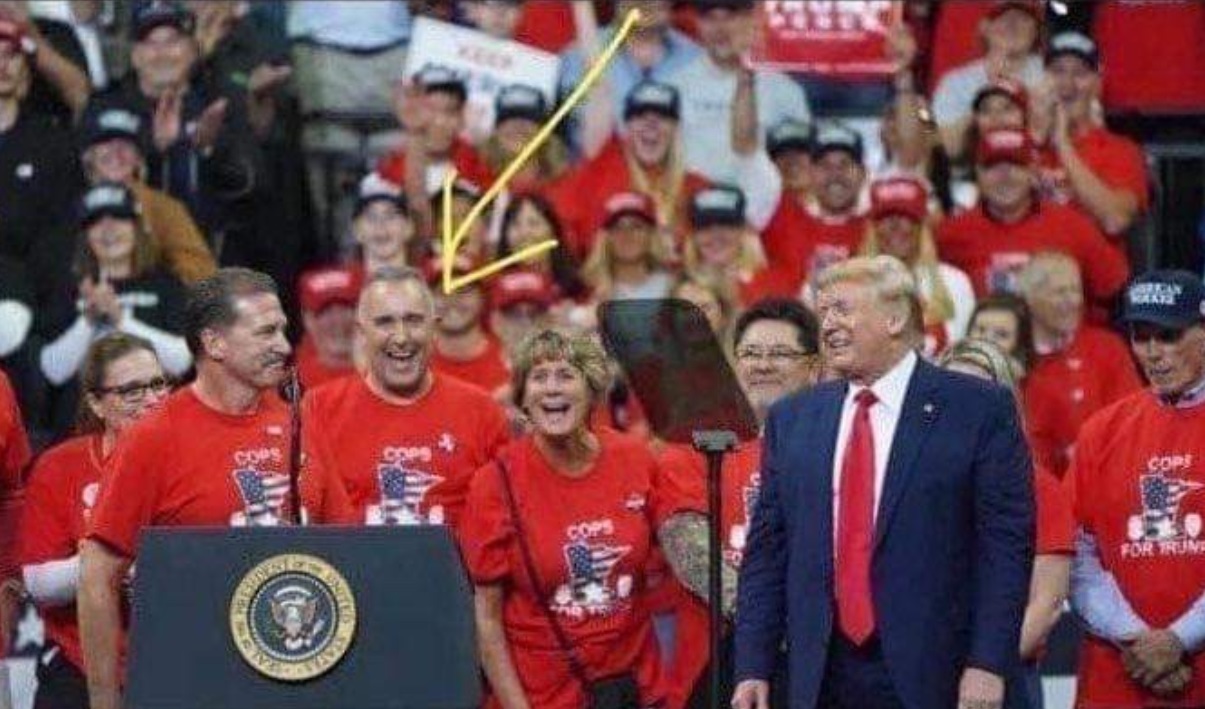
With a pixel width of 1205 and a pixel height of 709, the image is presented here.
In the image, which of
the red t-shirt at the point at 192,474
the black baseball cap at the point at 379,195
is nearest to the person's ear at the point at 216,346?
the red t-shirt at the point at 192,474

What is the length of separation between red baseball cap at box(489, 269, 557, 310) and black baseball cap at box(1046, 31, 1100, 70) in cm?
256

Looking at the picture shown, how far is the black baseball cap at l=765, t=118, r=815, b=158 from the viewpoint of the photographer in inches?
563

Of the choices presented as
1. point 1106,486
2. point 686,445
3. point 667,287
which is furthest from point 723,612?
point 667,287

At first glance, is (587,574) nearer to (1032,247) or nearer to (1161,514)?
(1161,514)

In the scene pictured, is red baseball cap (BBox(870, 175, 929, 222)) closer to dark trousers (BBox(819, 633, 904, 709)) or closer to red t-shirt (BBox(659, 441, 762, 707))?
red t-shirt (BBox(659, 441, 762, 707))

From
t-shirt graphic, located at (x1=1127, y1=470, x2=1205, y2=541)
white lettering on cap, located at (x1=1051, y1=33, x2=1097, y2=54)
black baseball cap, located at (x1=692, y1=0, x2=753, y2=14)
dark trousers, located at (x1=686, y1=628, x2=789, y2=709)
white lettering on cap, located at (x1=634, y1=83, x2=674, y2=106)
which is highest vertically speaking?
black baseball cap, located at (x1=692, y1=0, x2=753, y2=14)

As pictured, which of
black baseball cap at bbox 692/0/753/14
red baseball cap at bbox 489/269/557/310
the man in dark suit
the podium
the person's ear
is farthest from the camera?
black baseball cap at bbox 692/0/753/14

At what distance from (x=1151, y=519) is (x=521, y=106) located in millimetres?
4214

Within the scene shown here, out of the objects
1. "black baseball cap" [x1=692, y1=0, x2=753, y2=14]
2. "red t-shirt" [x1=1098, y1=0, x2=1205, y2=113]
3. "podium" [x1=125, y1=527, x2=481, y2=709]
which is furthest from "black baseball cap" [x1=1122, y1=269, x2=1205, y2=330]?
"black baseball cap" [x1=692, y1=0, x2=753, y2=14]

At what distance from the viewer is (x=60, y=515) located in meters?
10.7

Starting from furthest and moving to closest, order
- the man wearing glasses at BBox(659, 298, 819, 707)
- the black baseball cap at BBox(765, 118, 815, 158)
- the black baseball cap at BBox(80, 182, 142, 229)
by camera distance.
Result: the black baseball cap at BBox(765, 118, 815, 158)
the black baseball cap at BBox(80, 182, 142, 229)
the man wearing glasses at BBox(659, 298, 819, 707)

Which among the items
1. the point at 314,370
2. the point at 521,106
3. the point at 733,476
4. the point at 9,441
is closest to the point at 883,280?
the point at 733,476

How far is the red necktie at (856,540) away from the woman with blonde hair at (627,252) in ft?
14.9

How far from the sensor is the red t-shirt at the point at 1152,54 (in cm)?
1455
